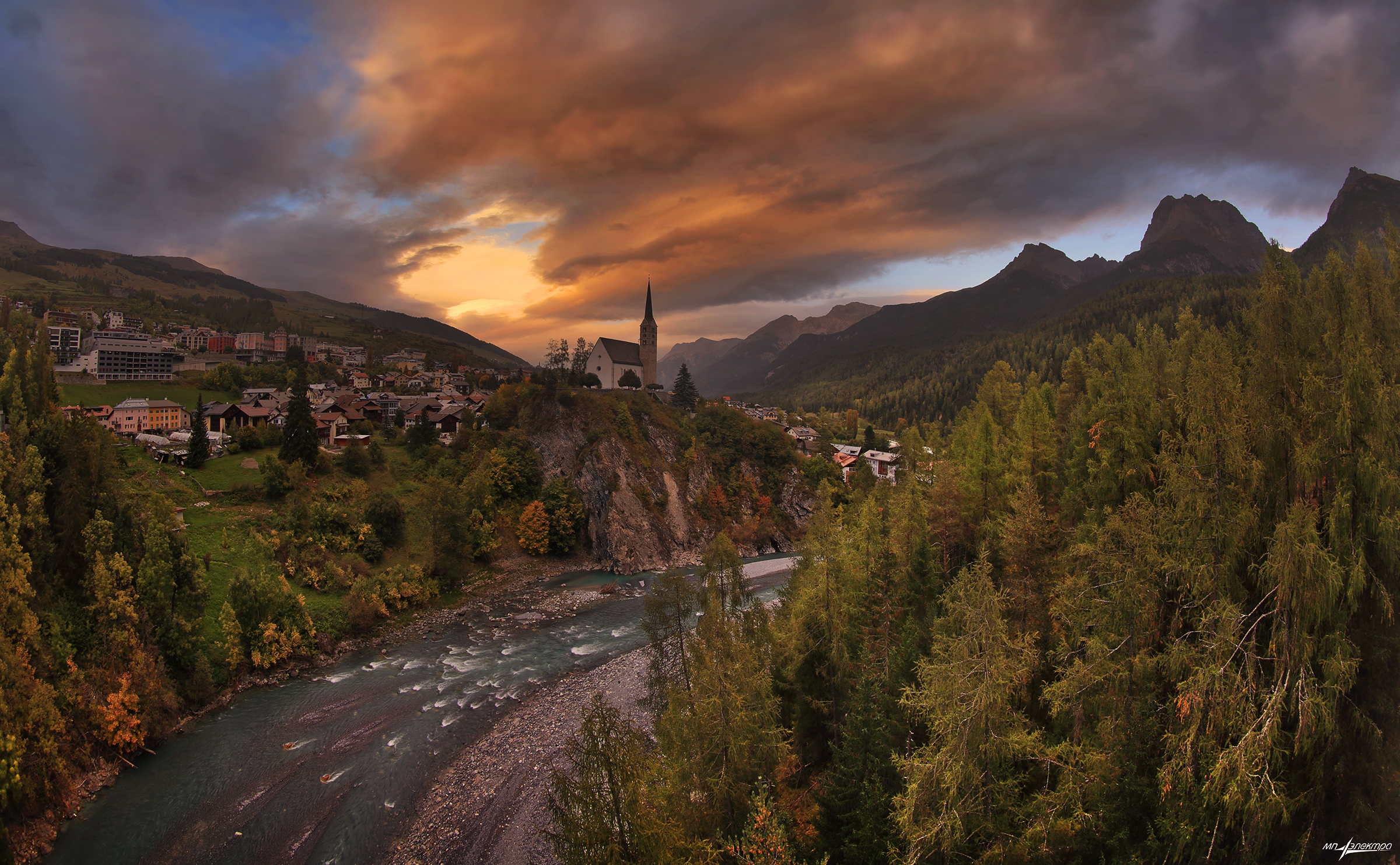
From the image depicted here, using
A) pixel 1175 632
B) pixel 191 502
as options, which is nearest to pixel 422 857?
pixel 1175 632

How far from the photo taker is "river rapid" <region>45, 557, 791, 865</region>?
749 inches

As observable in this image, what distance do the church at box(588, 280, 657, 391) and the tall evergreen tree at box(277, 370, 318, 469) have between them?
42.4m

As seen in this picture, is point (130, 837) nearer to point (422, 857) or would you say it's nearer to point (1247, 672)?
point (422, 857)

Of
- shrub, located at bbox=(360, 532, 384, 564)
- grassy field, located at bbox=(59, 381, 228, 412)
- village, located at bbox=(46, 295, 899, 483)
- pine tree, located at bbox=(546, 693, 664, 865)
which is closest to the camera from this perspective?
pine tree, located at bbox=(546, 693, 664, 865)

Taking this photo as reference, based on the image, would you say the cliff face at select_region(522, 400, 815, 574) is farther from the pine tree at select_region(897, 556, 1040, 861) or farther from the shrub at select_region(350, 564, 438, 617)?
the pine tree at select_region(897, 556, 1040, 861)

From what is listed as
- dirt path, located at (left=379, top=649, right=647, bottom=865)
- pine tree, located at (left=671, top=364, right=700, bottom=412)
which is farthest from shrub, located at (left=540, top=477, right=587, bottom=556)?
pine tree, located at (left=671, top=364, right=700, bottom=412)

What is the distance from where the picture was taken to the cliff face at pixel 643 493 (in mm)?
56844

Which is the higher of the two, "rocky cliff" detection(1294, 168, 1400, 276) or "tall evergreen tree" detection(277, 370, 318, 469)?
"rocky cliff" detection(1294, 168, 1400, 276)

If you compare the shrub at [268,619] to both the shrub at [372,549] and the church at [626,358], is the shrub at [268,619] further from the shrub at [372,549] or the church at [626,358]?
the church at [626,358]

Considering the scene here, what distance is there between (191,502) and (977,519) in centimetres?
5166

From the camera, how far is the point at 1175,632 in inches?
452

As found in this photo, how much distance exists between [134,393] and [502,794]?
76.6 m

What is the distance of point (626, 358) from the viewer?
9212 centimetres

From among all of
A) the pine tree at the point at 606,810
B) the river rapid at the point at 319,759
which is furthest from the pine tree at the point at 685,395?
the pine tree at the point at 606,810
